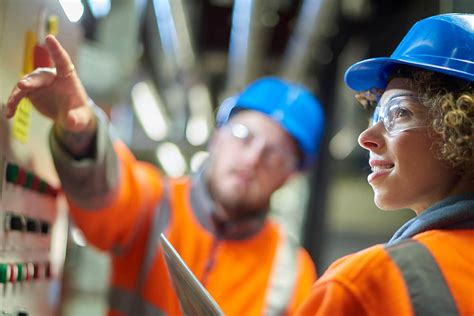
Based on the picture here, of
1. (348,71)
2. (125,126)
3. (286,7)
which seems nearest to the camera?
(348,71)

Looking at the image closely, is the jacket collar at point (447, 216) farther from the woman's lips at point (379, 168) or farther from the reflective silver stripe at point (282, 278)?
the reflective silver stripe at point (282, 278)

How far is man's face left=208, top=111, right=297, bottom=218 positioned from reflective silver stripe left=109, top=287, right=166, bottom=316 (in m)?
0.33

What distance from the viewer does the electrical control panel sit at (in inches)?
47.8

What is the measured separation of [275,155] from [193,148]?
7.57 feet

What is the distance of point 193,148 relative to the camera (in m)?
4.21

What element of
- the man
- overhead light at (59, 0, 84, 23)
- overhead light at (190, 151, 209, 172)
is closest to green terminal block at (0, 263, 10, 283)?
the man

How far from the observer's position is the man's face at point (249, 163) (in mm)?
1883

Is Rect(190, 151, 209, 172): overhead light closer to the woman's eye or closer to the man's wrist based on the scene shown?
the man's wrist

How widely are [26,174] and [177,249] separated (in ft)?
1.93

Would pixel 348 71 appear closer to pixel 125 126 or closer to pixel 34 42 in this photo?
pixel 34 42

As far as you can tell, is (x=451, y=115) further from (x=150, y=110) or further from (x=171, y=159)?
(x=171, y=159)

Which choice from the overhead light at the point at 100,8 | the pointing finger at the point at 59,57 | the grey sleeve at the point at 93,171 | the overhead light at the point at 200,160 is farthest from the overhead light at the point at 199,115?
the pointing finger at the point at 59,57

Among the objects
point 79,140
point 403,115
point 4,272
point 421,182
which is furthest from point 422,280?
point 79,140

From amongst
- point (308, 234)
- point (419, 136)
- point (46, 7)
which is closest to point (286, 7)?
point (308, 234)
